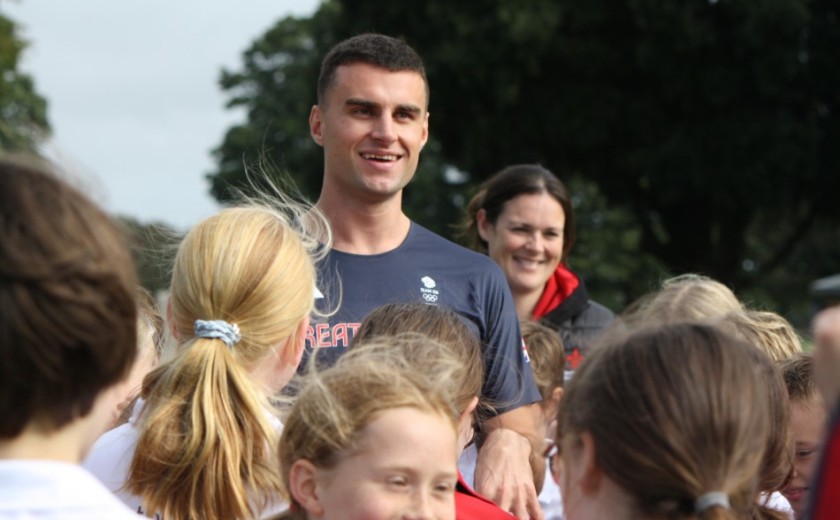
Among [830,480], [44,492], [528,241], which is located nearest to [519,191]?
[528,241]

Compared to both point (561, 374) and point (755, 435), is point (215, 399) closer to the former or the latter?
point (755, 435)

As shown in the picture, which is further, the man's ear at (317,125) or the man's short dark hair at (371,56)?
the man's ear at (317,125)

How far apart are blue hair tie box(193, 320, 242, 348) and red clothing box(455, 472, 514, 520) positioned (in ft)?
2.20

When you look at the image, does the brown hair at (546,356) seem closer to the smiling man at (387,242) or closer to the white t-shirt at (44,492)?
the smiling man at (387,242)

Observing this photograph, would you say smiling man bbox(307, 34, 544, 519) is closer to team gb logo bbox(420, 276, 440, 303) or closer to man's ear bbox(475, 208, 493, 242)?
team gb logo bbox(420, 276, 440, 303)

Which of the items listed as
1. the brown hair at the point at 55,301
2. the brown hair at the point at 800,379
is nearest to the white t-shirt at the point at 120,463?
the brown hair at the point at 55,301

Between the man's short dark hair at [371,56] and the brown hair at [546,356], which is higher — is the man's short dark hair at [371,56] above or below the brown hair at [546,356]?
above

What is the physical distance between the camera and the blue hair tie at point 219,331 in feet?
10.5

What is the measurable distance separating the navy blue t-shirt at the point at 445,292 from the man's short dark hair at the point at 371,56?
0.69 meters

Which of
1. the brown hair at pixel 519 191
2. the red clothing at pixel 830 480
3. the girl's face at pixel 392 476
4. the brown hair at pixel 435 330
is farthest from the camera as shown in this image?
the brown hair at pixel 519 191

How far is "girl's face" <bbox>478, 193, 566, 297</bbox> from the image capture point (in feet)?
22.3

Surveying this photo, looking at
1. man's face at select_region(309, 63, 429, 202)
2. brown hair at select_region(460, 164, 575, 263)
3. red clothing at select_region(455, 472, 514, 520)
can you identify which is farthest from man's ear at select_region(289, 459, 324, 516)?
brown hair at select_region(460, 164, 575, 263)

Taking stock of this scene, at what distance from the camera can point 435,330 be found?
375cm

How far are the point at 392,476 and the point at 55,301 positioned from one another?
43.8 inches
